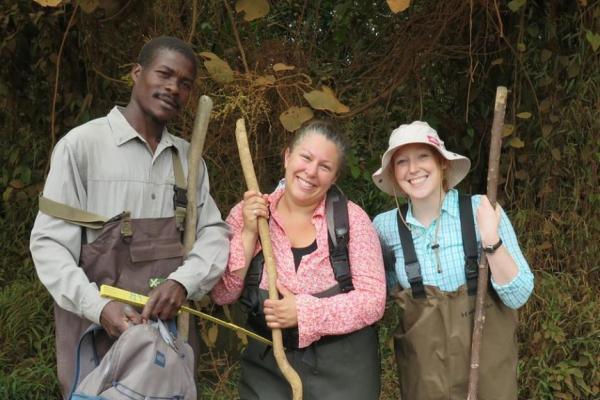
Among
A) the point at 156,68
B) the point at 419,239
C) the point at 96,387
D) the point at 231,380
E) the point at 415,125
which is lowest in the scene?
the point at 231,380

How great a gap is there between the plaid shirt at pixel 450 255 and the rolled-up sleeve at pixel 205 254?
64 cm

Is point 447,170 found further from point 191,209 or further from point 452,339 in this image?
point 191,209

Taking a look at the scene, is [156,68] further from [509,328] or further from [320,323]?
[509,328]

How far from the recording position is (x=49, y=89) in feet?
16.8

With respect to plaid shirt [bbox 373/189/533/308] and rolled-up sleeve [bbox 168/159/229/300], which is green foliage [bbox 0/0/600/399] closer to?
rolled-up sleeve [bbox 168/159/229/300]

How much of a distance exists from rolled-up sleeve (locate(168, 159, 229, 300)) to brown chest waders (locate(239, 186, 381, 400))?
6.5 inches

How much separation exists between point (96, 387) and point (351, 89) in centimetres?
287

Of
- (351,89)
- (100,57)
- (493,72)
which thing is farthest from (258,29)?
(493,72)

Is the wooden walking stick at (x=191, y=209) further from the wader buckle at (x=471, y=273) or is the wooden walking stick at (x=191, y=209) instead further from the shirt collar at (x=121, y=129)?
the wader buckle at (x=471, y=273)

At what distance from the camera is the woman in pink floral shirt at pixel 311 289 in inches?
100

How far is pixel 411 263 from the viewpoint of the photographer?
8.72ft

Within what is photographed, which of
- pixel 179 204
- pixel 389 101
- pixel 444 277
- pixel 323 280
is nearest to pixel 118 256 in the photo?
pixel 179 204

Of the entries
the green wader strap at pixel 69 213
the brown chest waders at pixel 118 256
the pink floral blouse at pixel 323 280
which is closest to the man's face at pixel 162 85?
the brown chest waders at pixel 118 256

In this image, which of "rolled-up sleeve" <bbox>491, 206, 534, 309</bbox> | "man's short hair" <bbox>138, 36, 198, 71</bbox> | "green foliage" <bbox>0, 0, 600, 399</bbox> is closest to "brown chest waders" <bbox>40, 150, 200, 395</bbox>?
"man's short hair" <bbox>138, 36, 198, 71</bbox>
